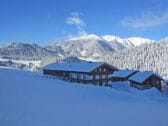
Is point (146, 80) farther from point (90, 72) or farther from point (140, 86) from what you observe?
point (90, 72)

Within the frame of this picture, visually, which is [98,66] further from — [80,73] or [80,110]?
[80,110]

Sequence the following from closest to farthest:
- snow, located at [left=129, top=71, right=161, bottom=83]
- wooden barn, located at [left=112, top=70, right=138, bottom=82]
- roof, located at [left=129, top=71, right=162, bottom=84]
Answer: roof, located at [left=129, top=71, right=162, bottom=84], snow, located at [left=129, top=71, right=161, bottom=83], wooden barn, located at [left=112, top=70, right=138, bottom=82]

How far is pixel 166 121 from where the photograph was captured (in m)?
23.7

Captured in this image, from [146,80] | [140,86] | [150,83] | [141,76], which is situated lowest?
[140,86]

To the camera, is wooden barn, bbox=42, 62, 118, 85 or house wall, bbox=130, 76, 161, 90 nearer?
wooden barn, bbox=42, 62, 118, 85

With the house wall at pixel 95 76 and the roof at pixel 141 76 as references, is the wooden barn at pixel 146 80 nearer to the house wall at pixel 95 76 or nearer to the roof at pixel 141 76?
the roof at pixel 141 76

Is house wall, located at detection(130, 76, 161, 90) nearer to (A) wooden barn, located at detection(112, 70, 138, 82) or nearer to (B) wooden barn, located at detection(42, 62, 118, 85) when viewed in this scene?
(A) wooden barn, located at detection(112, 70, 138, 82)

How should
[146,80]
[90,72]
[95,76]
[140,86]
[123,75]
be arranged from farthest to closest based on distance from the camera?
[123,75], [140,86], [146,80], [95,76], [90,72]

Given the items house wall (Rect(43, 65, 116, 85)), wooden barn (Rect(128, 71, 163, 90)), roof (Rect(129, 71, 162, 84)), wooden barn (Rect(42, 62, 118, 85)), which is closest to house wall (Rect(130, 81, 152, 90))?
wooden barn (Rect(128, 71, 163, 90))

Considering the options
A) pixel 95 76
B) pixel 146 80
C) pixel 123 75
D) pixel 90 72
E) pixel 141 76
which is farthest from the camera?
pixel 123 75

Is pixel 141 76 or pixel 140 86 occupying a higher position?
pixel 141 76

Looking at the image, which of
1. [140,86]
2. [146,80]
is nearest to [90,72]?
[140,86]

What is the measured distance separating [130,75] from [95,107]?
49.2m

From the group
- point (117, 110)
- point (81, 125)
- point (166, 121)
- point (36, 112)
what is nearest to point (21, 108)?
point (36, 112)
